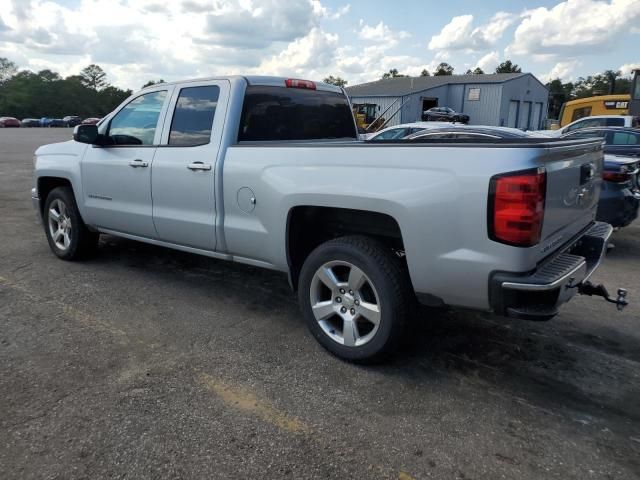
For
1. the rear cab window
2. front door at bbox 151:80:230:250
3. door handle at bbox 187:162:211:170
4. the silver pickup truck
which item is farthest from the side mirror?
the rear cab window

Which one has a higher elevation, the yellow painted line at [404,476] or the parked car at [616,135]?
the parked car at [616,135]

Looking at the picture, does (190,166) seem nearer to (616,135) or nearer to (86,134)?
(86,134)

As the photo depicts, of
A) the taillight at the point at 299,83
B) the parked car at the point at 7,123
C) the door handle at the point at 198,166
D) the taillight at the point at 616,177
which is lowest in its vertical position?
the parked car at the point at 7,123

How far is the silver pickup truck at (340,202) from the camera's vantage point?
2.70m

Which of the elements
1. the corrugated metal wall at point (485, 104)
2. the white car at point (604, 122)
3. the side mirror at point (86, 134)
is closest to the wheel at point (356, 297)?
the side mirror at point (86, 134)

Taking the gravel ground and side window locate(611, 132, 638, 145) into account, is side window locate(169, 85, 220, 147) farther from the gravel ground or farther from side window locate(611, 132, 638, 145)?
side window locate(611, 132, 638, 145)

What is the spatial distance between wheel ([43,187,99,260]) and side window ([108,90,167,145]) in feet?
3.18

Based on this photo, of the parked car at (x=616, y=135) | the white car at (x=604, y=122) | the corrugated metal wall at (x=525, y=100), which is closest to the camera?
the parked car at (x=616, y=135)

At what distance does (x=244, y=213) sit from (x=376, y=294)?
1258 mm

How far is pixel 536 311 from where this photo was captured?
2.73m

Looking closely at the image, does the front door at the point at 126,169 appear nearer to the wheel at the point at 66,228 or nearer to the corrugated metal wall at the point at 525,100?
the wheel at the point at 66,228

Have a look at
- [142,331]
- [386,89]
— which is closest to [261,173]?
[142,331]

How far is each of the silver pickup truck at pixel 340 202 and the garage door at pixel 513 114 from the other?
41685mm

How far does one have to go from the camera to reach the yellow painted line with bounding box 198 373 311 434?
9.02 ft
